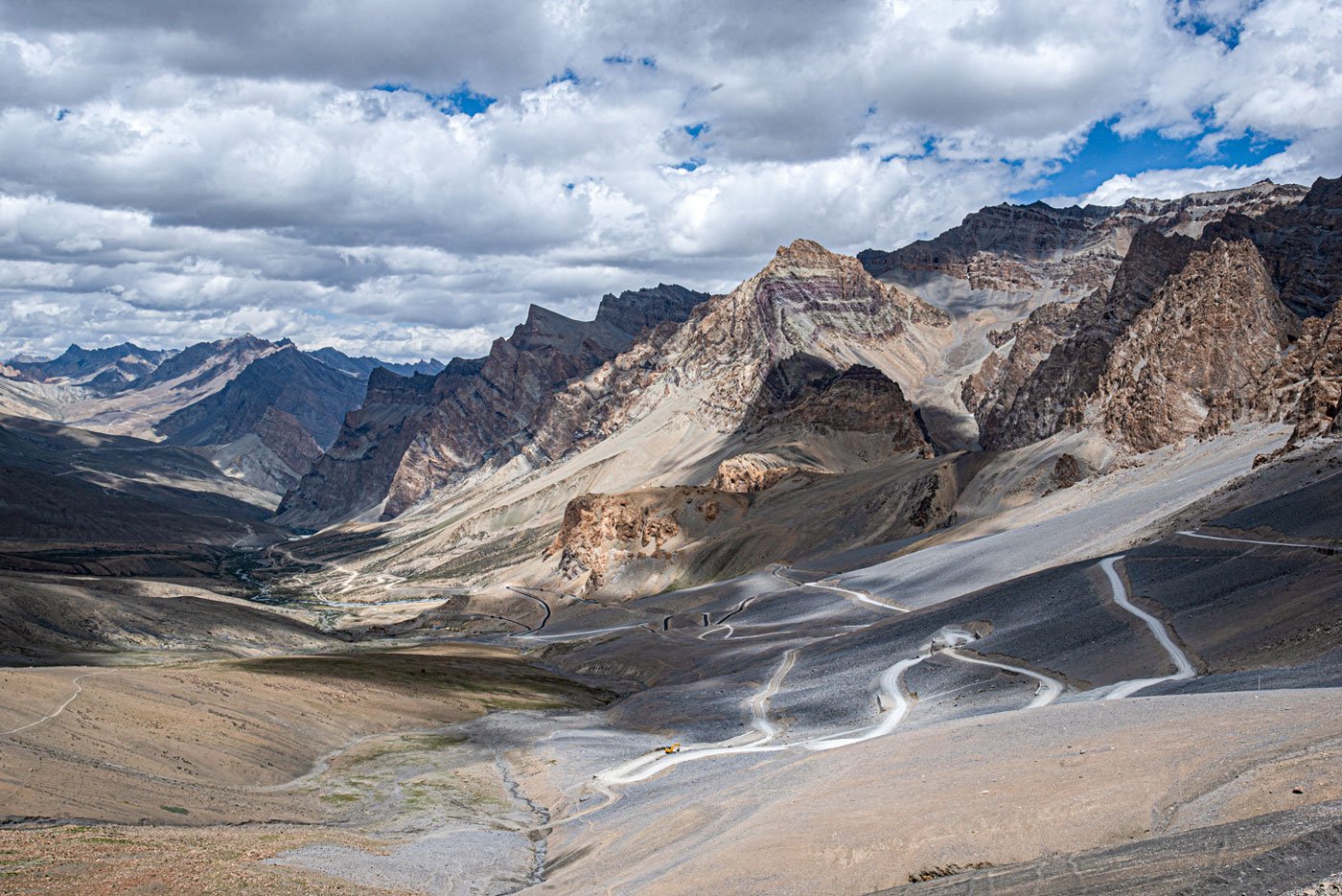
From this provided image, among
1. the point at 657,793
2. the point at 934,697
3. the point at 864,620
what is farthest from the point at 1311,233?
the point at 657,793

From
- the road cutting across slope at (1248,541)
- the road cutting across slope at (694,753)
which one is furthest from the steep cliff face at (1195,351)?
the road cutting across slope at (694,753)

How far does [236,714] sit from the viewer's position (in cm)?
5412

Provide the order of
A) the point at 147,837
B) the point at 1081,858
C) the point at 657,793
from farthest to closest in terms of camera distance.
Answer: the point at 657,793 < the point at 147,837 < the point at 1081,858

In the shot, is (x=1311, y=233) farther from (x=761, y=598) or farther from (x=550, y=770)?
(x=550, y=770)

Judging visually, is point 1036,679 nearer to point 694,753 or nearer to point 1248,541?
point 694,753

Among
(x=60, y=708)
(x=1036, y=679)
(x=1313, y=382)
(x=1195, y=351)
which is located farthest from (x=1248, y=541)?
(x=1195, y=351)

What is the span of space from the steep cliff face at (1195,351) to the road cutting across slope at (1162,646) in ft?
215

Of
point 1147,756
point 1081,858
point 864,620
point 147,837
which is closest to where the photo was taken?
point 1081,858

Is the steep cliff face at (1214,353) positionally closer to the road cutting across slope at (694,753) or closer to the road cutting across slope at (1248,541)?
the road cutting across slope at (1248,541)

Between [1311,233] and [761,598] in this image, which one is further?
[1311,233]

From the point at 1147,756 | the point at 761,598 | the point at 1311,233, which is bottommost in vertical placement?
the point at 761,598

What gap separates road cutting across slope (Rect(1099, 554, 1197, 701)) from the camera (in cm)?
4153

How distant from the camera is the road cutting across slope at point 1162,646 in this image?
136 feet

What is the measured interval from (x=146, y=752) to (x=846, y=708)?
103 feet
